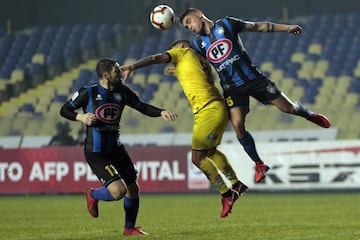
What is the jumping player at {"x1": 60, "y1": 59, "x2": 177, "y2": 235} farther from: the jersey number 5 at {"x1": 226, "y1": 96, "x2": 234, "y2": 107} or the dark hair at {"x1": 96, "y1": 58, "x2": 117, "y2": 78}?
the jersey number 5 at {"x1": 226, "y1": 96, "x2": 234, "y2": 107}

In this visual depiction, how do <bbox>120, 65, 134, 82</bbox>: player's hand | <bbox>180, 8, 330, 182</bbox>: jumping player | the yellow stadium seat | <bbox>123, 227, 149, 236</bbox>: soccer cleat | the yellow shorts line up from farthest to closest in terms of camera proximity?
1. the yellow stadium seat
2. the yellow shorts
3. <bbox>180, 8, 330, 182</bbox>: jumping player
4. <bbox>123, 227, 149, 236</bbox>: soccer cleat
5. <bbox>120, 65, 134, 82</bbox>: player's hand

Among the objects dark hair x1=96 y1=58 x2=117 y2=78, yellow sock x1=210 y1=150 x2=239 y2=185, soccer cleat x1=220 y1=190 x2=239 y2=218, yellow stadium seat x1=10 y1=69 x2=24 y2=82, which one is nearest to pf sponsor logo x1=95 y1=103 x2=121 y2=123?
dark hair x1=96 y1=58 x2=117 y2=78

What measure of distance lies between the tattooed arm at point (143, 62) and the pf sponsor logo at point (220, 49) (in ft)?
1.65

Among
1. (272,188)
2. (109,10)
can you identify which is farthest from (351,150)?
(109,10)

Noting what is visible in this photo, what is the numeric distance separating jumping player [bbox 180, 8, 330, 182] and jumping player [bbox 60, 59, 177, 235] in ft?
2.88

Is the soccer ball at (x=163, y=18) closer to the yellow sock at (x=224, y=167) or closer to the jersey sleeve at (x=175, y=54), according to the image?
the jersey sleeve at (x=175, y=54)

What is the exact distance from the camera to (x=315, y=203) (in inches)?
732

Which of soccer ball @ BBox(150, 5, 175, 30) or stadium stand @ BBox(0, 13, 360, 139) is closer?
soccer ball @ BBox(150, 5, 175, 30)

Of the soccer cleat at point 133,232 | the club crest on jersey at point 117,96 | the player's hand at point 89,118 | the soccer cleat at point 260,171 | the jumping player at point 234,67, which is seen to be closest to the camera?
the player's hand at point 89,118

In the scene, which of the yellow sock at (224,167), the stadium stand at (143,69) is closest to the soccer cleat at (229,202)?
the yellow sock at (224,167)

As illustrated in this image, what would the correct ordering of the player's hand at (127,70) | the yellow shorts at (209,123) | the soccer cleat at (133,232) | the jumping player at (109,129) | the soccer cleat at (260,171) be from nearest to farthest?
the player's hand at (127,70), the jumping player at (109,129), the soccer cleat at (133,232), the soccer cleat at (260,171), the yellow shorts at (209,123)

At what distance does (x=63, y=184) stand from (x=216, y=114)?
12.5m

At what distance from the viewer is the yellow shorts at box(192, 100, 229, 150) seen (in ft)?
38.3

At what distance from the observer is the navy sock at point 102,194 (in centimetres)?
1138
